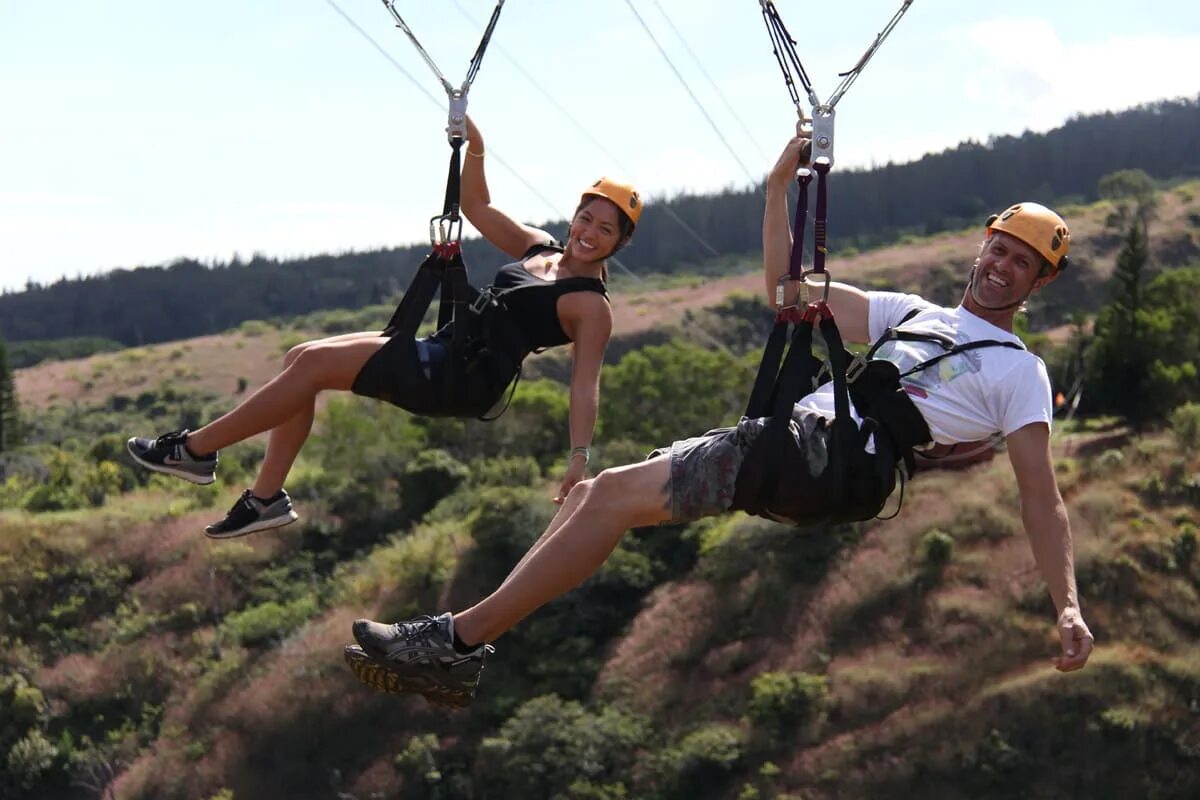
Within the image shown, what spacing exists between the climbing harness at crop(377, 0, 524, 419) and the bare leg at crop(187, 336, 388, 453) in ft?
0.67

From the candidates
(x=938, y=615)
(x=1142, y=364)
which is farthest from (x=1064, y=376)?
(x=938, y=615)

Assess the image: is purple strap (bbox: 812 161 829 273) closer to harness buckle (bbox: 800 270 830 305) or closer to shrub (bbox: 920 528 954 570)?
harness buckle (bbox: 800 270 830 305)

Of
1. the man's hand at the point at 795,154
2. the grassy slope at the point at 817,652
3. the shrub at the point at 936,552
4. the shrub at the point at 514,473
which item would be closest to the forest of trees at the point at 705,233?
the shrub at the point at 514,473

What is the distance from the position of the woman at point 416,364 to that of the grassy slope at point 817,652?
2387 centimetres

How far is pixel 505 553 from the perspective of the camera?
38.8 meters

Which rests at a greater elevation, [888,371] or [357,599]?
[888,371]

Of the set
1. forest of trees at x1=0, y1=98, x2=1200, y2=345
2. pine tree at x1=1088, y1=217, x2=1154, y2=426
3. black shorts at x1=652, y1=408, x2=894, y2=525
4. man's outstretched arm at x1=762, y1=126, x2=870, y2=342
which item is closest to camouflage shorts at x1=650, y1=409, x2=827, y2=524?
black shorts at x1=652, y1=408, x2=894, y2=525

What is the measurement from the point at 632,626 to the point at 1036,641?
1035 centimetres

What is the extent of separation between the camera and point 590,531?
5.39 m

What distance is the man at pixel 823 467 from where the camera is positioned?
5398mm

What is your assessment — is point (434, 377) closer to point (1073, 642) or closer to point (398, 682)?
point (398, 682)

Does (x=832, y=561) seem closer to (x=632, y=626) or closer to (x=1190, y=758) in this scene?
(x=632, y=626)

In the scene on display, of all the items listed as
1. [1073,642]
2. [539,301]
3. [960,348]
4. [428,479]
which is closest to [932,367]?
[960,348]

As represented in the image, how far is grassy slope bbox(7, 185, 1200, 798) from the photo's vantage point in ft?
95.6
